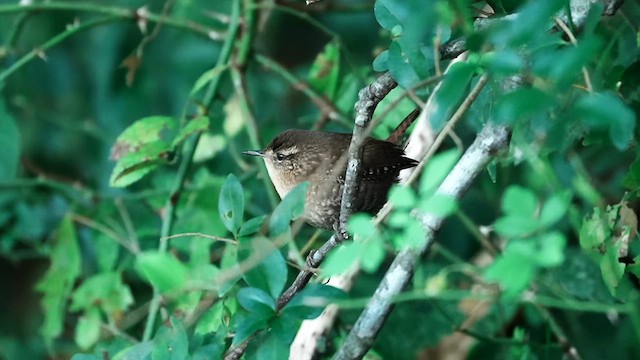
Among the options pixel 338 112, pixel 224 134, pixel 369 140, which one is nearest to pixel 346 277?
pixel 369 140

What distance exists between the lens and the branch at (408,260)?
6.56 ft

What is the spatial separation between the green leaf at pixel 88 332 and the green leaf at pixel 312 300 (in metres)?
1.70

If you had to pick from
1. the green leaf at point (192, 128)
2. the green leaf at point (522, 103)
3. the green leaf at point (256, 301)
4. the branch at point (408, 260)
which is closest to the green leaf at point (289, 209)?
the green leaf at point (256, 301)

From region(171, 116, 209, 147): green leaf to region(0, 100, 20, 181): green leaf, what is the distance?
0.84 metres

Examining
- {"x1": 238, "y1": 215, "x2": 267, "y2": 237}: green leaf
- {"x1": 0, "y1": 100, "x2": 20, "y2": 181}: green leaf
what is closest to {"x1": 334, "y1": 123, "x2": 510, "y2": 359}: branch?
{"x1": 238, "y1": 215, "x2": 267, "y2": 237}: green leaf

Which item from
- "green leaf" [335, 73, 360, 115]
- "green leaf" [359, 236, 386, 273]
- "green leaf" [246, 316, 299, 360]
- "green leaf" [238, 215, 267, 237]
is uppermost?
"green leaf" [359, 236, 386, 273]

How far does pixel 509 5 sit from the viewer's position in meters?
2.08

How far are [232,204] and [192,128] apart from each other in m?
1.05

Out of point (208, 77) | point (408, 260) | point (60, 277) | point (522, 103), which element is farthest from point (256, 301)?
point (60, 277)

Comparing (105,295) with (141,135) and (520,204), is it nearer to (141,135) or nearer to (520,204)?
(141,135)

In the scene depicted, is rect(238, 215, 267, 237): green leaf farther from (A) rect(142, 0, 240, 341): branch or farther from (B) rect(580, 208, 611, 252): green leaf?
(A) rect(142, 0, 240, 341): branch

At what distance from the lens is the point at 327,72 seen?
3627 millimetres

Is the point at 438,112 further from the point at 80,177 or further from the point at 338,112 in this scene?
the point at 80,177

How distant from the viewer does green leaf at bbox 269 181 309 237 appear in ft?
6.54
